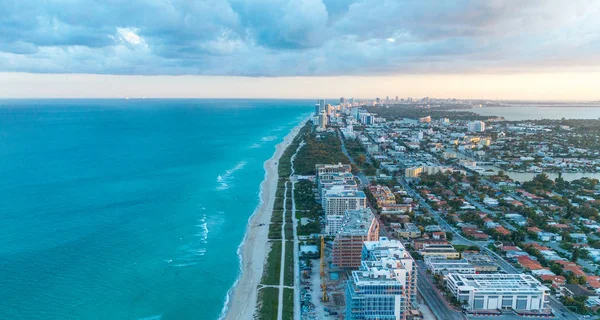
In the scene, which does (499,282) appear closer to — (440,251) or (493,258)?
(440,251)

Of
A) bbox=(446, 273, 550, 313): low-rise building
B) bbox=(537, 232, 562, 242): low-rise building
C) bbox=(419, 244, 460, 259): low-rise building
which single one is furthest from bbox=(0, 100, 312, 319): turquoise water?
bbox=(537, 232, 562, 242): low-rise building

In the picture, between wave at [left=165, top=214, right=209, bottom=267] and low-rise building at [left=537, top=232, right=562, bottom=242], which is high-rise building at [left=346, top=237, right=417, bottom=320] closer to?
wave at [left=165, top=214, right=209, bottom=267]

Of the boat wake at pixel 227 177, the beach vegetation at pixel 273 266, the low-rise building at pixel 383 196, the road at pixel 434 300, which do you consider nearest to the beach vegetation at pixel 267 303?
the beach vegetation at pixel 273 266

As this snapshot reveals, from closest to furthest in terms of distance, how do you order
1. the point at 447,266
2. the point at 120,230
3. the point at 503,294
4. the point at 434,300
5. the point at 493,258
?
the point at 503,294, the point at 434,300, the point at 447,266, the point at 493,258, the point at 120,230

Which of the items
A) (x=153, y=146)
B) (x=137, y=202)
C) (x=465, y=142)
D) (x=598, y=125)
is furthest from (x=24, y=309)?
(x=598, y=125)

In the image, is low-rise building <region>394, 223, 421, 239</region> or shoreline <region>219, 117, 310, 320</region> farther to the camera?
low-rise building <region>394, 223, 421, 239</region>

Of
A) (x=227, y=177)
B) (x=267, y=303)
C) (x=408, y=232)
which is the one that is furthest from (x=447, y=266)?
(x=227, y=177)
